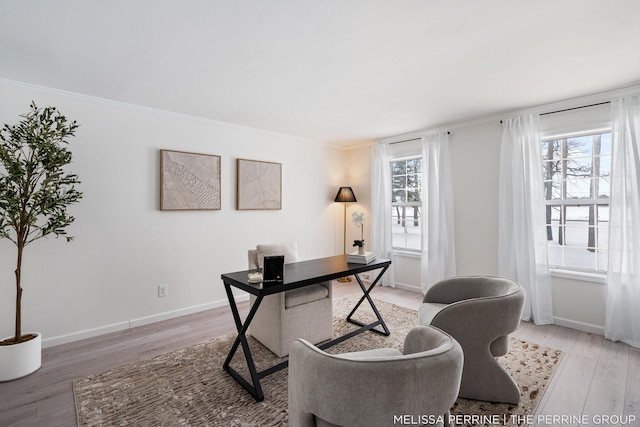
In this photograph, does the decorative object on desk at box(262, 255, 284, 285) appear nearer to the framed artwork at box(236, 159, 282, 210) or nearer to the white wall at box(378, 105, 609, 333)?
the framed artwork at box(236, 159, 282, 210)

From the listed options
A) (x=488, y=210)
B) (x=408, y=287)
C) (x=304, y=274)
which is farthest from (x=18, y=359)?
(x=488, y=210)

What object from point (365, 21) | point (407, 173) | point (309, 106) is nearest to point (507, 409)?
point (365, 21)

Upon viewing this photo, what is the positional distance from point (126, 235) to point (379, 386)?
3233 millimetres

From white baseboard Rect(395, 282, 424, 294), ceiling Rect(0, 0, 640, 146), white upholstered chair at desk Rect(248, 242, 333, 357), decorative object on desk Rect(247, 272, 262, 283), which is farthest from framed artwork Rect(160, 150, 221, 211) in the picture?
white baseboard Rect(395, 282, 424, 294)

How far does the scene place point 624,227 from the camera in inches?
114

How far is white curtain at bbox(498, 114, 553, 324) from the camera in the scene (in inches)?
134

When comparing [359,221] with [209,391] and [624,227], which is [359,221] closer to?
[209,391]

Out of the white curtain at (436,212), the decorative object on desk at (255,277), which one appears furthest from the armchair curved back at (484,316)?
the white curtain at (436,212)

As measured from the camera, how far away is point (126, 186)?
3.28m

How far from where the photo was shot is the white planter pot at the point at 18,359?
227 cm

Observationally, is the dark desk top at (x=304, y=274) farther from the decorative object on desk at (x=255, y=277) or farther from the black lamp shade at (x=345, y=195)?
the black lamp shade at (x=345, y=195)

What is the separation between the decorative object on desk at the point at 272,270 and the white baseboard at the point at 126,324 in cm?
200

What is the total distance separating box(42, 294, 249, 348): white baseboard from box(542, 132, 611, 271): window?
409cm

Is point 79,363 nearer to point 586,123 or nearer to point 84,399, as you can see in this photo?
point 84,399
